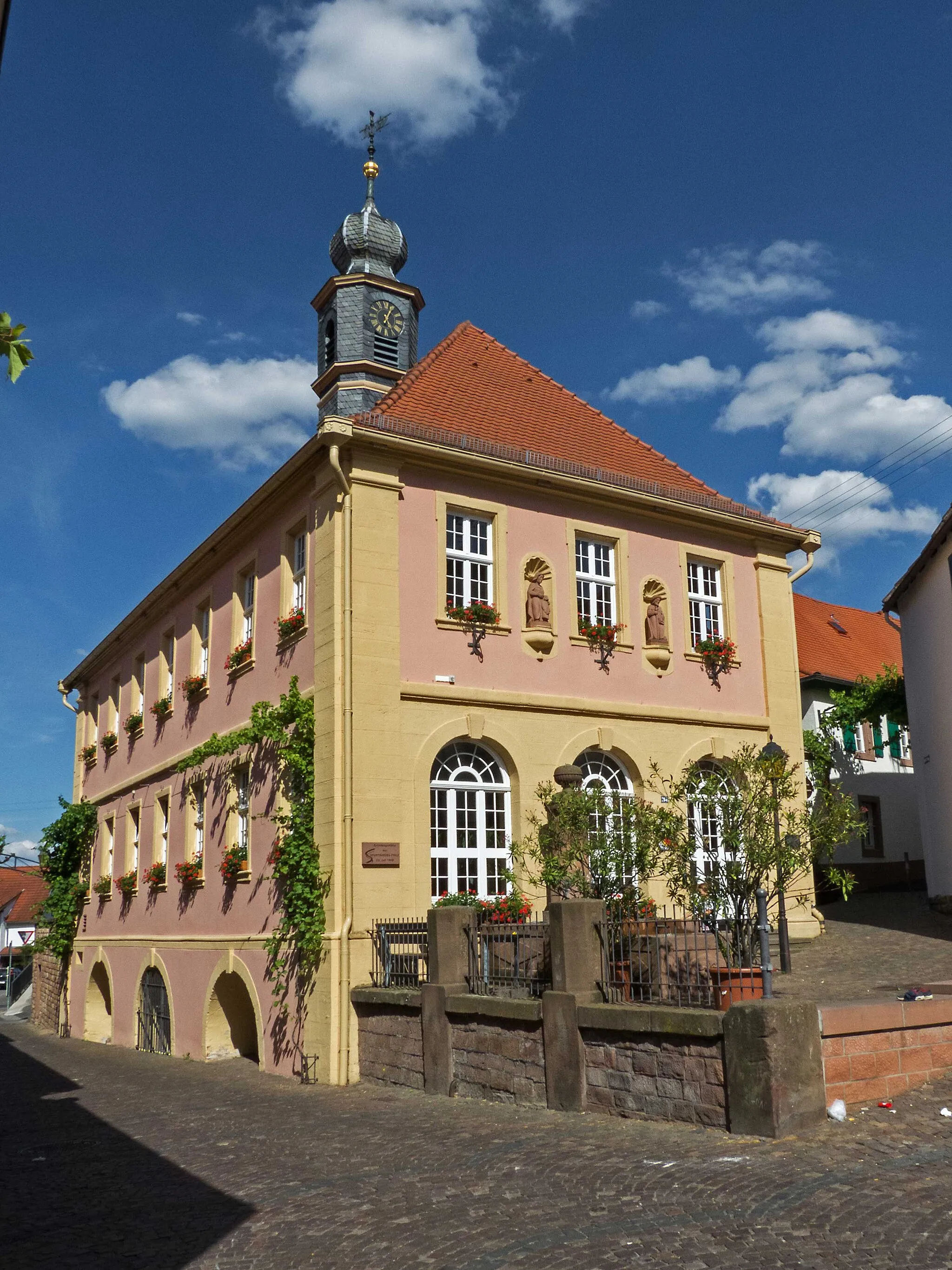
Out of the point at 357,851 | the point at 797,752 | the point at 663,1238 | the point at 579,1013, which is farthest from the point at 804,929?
the point at 663,1238

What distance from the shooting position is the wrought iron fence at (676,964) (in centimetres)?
979

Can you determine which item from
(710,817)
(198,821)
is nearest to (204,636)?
(198,821)

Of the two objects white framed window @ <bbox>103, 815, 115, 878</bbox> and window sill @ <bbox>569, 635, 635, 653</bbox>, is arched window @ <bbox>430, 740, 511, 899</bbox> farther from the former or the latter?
white framed window @ <bbox>103, 815, 115, 878</bbox>

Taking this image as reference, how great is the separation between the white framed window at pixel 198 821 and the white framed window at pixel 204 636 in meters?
1.90

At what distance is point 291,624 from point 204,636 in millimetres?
5183

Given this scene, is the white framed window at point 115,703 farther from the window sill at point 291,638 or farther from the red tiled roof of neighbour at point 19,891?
the red tiled roof of neighbour at point 19,891

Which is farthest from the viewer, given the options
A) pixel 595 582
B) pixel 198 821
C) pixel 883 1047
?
pixel 198 821

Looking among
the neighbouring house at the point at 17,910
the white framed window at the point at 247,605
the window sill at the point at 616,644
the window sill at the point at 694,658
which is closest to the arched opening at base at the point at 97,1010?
the white framed window at the point at 247,605

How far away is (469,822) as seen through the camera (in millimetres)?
16031

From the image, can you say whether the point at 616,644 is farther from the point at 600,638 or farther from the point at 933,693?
the point at 933,693

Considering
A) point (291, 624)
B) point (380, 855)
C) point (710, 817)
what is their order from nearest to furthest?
point (710, 817)
point (380, 855)
point (291, 624)

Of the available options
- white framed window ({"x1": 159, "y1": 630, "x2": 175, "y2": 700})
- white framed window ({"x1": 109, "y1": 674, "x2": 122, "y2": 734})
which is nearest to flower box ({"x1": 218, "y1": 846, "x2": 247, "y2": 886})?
white framed window ({"x1": 159, "y1": 630, "x2": 175, "y2": 700})

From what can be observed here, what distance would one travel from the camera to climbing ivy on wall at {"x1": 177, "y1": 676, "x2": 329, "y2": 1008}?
1484 cm

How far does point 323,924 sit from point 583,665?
5288 mm
